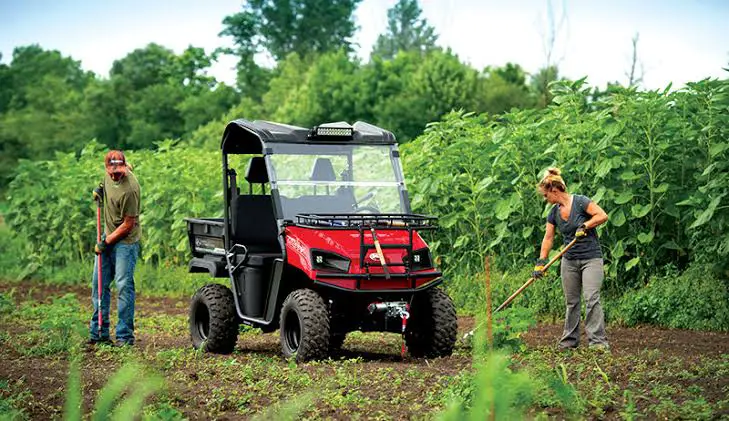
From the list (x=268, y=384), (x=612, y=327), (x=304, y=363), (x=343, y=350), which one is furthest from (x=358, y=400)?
(x=612, y=327)

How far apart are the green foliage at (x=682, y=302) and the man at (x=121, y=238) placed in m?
5.35

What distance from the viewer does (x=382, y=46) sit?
3708 inches

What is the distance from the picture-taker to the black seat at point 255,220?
11.0 m

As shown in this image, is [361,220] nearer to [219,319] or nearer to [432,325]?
[432,325]

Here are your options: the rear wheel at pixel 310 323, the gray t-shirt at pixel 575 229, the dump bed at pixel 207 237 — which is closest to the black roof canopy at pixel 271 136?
the dump bed at pixel 207 237

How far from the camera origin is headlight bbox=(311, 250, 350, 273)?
31.2ft

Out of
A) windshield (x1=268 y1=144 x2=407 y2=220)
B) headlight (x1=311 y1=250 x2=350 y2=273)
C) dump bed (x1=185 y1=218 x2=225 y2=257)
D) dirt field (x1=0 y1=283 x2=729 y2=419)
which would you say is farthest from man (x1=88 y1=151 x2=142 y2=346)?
headlight (x1=311 y1=250 x2=350 y2=273)

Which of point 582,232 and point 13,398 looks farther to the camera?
point 582,232

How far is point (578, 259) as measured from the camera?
10391mm

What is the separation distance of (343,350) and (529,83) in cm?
5682

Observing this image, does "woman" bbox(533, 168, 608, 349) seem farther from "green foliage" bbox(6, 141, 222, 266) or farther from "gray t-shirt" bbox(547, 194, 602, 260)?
"green foliage" bbox(6, 141, 222, 266)

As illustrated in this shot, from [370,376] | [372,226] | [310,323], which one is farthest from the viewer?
[372,226]

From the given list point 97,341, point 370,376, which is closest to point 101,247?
point 97,341

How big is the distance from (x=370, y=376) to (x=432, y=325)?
4.81 ft
